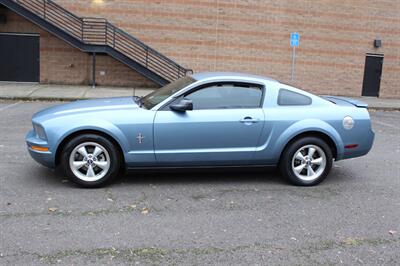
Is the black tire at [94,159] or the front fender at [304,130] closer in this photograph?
the black tire at [94,159]

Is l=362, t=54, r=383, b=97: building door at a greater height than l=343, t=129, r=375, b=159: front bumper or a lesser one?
greater

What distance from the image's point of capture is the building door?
2148 centimetres

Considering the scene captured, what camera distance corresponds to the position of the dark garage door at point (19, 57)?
18.1 m

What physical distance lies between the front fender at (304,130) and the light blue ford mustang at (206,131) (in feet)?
0.04

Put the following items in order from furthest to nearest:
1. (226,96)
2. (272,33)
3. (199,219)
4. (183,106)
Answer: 1. (272,33)
2. (226,96)
3. (183,106)
4. (199,219)

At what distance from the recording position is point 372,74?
21641 millimetres

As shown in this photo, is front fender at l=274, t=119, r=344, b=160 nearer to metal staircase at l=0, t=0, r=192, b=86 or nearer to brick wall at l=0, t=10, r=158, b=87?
metal staircase at l=0, t=0, r=192, b=86

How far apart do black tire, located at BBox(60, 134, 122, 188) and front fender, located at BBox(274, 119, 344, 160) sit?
202 centimetres

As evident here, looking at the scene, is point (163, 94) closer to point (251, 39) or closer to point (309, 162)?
point (309, 162)

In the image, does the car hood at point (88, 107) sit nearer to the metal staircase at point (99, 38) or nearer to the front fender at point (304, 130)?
the front fender at point (304, 130)

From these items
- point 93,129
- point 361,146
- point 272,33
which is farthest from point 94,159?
point 272,33

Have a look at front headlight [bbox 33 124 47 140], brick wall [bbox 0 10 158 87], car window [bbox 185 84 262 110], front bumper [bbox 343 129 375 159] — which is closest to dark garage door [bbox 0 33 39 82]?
brick wall [bbox 0 10 158 87]

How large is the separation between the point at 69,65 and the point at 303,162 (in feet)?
46.7

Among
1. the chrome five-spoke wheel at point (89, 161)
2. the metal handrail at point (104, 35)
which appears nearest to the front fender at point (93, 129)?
the chrome five-spoke wheel at point (89, 161)
